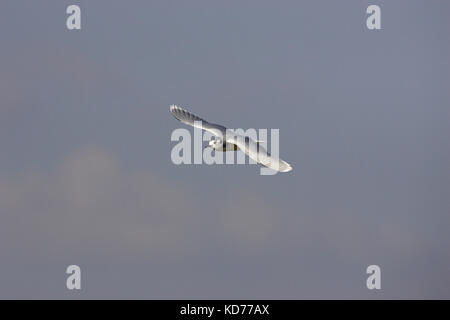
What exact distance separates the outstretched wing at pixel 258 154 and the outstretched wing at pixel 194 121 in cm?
191

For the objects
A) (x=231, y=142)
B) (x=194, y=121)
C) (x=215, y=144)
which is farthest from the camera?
(x=194, y=121)

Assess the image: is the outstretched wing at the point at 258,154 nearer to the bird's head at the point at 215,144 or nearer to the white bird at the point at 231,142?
the white bird at the point at 231,142

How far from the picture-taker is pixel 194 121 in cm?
5131

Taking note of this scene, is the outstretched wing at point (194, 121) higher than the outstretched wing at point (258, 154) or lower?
higher

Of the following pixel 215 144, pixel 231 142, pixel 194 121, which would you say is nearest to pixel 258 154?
pixel 231 142

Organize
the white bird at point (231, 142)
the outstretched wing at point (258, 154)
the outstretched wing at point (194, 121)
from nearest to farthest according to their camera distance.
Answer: the outstretched wing at point (258, 154) < the white bird at point (231, 142) < the outstretched wing at point (194, 121)

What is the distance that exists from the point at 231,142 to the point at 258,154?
7.50 feet

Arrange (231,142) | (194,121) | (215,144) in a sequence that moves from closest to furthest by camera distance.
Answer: (231,142) → (215,144) → (194,121)

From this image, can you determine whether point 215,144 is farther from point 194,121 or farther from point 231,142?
point 194,121

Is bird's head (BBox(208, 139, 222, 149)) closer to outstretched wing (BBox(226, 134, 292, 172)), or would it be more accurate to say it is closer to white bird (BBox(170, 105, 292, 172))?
white bird (BBox(170, 105, 292, 172))

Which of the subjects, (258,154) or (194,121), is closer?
(258,154)

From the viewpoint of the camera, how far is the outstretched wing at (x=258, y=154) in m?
42.8

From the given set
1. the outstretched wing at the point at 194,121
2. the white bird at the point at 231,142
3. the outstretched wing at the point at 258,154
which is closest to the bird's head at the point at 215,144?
the white bird at the point at 231,142
